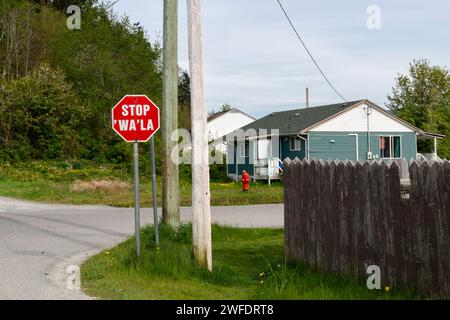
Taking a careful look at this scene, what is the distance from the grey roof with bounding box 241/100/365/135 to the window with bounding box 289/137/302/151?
53cm

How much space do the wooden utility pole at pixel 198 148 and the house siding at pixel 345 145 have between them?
30.0 metres

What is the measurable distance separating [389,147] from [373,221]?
1363 inches

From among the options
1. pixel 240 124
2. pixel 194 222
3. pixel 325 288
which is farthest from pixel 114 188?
pixel 240 124

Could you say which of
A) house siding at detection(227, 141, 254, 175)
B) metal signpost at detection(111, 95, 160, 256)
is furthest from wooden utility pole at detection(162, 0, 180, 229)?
house siding at detection(227, 141, 254, 175)

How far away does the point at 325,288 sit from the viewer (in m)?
8.73

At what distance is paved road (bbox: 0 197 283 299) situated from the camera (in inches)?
374

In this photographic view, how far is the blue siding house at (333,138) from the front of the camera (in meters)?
40.4

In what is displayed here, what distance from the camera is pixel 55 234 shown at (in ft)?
51.6

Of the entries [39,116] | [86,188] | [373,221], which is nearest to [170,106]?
[373,221]

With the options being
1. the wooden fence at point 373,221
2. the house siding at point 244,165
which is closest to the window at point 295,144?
the house siding at point 244,165

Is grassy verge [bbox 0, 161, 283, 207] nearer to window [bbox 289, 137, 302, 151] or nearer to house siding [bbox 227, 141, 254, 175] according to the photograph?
house siding [bbox 227, 141, 254, 175]

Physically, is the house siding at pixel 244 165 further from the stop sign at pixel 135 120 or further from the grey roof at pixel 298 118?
the stop sign at pixel 135 120

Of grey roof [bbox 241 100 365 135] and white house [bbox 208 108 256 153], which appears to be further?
white house [bbox 208 108 256 153]

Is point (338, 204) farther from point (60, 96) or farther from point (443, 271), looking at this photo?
point (60, 96)
